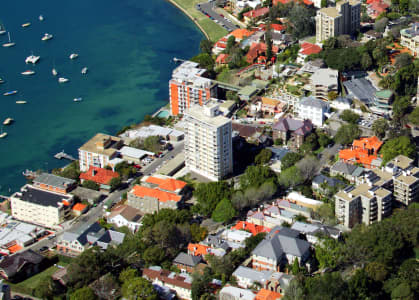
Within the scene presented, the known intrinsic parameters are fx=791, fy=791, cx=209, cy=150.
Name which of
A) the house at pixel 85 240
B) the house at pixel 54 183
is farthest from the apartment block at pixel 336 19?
the house at pixel 85 240

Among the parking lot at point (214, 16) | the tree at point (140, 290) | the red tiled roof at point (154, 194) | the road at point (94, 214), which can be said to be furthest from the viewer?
the parking lot at point (214, 16)

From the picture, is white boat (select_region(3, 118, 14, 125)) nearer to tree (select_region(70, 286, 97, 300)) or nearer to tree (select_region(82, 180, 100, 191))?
tree (select_region(82, 180, 100, 191))

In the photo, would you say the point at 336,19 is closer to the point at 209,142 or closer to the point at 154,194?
the point at 209,142

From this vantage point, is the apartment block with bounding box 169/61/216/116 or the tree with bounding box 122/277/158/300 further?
the apartment block with bounding box 169/61/216/116

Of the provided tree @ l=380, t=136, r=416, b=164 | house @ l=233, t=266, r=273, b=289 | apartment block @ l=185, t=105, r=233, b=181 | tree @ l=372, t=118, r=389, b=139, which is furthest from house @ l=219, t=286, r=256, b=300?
tree @ l=372, t=118, r=389, b=139

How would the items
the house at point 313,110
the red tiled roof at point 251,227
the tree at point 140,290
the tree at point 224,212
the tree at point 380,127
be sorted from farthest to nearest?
the house at point 313,110, the tree at point 380,127, the tree at point 224,212, the red tiled roof at point 251,227, the tree at point 140,290

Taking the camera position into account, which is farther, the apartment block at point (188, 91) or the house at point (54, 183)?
the apartment block at point (188, 91)

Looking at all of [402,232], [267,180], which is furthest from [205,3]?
[402,232]

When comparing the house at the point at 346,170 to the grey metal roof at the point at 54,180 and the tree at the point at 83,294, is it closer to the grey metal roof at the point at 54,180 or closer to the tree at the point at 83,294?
the grey metal roof at the point at 54,180
